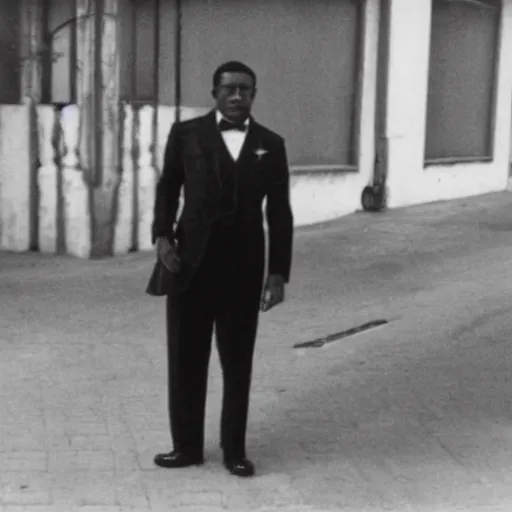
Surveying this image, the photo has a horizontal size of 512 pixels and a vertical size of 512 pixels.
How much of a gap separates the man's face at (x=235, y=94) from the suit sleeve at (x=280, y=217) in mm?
264

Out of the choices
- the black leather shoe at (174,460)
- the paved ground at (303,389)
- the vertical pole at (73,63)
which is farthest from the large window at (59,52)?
the black leather shoe at (174,460)

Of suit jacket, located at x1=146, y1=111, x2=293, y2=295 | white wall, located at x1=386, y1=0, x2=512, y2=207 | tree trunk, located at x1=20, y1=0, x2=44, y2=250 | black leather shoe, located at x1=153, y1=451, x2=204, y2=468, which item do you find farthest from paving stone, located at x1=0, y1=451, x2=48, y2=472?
white wall, located at x1=386, y1=0, x2=512, y2=207

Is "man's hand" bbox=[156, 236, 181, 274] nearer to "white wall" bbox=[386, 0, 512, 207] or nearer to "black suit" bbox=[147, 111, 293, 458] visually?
"black suit" bbox=[147, 111, 293, 458]

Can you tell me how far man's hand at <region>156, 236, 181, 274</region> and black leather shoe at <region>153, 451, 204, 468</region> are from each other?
89cm

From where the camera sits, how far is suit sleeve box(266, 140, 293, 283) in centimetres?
586

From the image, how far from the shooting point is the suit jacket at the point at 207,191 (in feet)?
18.8

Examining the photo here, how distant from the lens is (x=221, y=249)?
19.0ft

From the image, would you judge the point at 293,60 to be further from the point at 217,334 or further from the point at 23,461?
the point at 23,461

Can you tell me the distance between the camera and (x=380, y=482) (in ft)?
19.2

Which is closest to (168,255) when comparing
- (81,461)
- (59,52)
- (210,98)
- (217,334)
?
(217,334)

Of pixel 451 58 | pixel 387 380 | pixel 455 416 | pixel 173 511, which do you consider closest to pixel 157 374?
pixel 387 380

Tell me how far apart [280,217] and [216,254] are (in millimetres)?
349

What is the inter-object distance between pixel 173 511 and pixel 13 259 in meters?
6.82

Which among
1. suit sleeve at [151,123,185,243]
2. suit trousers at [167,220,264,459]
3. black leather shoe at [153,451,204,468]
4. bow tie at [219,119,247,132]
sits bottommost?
black leather shoe at [153,451,204,468]
